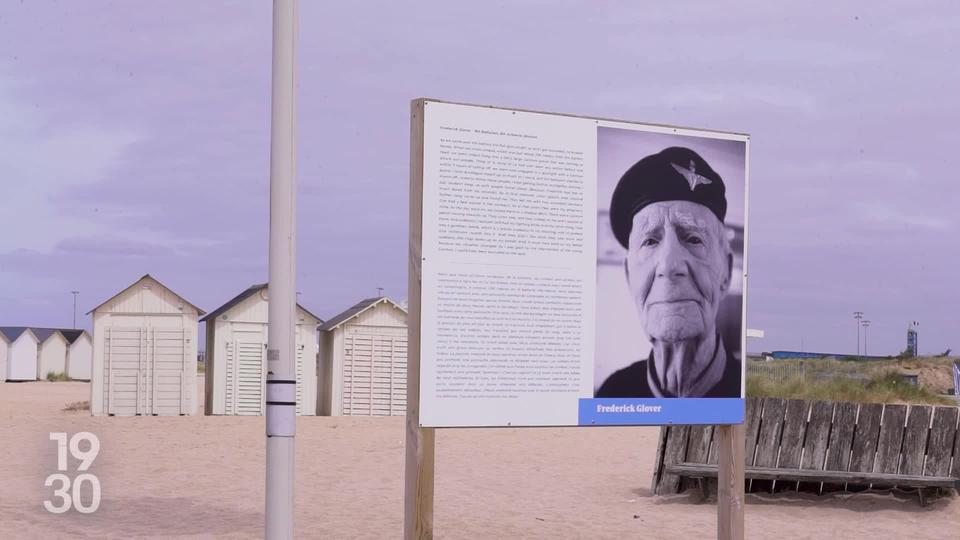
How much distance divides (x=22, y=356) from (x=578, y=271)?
2272 inches

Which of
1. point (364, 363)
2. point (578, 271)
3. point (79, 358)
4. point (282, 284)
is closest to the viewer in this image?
point (282, 284)

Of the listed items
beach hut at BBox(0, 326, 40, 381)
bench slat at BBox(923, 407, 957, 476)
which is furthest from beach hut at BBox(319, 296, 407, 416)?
beach hut at BBox(0, 326, 40, 381)

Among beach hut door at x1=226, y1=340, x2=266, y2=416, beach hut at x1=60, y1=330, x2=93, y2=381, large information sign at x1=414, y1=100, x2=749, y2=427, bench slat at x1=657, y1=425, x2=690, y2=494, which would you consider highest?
large information sign at x1=414, y1=100, x2=749, y2=427

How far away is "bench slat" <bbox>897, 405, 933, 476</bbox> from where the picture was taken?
508 inches

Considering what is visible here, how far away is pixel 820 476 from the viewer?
12.8m

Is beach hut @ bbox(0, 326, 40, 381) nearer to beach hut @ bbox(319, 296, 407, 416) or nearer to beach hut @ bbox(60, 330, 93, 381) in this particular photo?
beach hut @ bbox(60, 330, 93, 381)

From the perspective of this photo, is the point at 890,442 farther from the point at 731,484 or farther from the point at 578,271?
the point at 578,271

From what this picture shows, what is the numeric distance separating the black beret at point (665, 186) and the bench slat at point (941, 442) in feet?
16.6

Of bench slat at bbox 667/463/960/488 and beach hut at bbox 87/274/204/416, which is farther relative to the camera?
beach hut at bbox 87/274/204/416

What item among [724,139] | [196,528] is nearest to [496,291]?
[724,139]

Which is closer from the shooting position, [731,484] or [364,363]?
[731,484]

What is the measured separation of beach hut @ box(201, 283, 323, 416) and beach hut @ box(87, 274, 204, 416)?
1.99 feet

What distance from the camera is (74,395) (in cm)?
4225

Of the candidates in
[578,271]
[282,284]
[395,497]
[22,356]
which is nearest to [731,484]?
[578,271]
